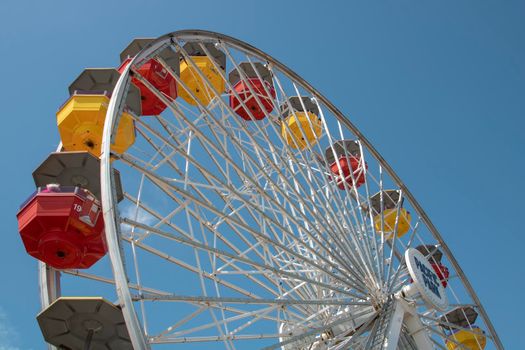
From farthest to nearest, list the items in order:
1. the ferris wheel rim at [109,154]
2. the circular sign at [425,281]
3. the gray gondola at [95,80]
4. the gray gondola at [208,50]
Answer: the gray gondola at [208,50] → the gray gondola at [95,80] → the circular sign at [425,281] → the ferris wheel rim at [109,154]

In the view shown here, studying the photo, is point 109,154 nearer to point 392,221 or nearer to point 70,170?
point 70,170

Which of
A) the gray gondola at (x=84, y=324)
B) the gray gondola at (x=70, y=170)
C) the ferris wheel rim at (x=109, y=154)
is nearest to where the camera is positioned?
the ferris wheel rim at (x=109, y=154)

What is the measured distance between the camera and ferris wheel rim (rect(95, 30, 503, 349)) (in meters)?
5.94

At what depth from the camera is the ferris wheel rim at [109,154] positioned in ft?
19.5

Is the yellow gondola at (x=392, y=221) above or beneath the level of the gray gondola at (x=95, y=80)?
beneath

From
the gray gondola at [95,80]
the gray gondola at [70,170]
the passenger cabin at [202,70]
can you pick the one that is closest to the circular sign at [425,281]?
the gray gondola at [70,170]

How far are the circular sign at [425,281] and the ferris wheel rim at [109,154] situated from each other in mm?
3076

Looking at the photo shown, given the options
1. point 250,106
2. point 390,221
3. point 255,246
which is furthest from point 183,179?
point 390,221

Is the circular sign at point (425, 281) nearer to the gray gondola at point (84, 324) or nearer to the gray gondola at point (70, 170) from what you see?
the gray gondola at point (84, 324)

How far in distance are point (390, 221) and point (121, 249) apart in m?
11.9

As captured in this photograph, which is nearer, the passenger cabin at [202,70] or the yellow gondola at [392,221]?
the passenger cabin at [202,70]

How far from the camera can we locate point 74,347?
7078mm

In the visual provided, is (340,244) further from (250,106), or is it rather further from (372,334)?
(250,106)

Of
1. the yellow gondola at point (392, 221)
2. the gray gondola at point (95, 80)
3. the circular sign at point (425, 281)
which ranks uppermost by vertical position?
the gray gondola at point (95, 80)
